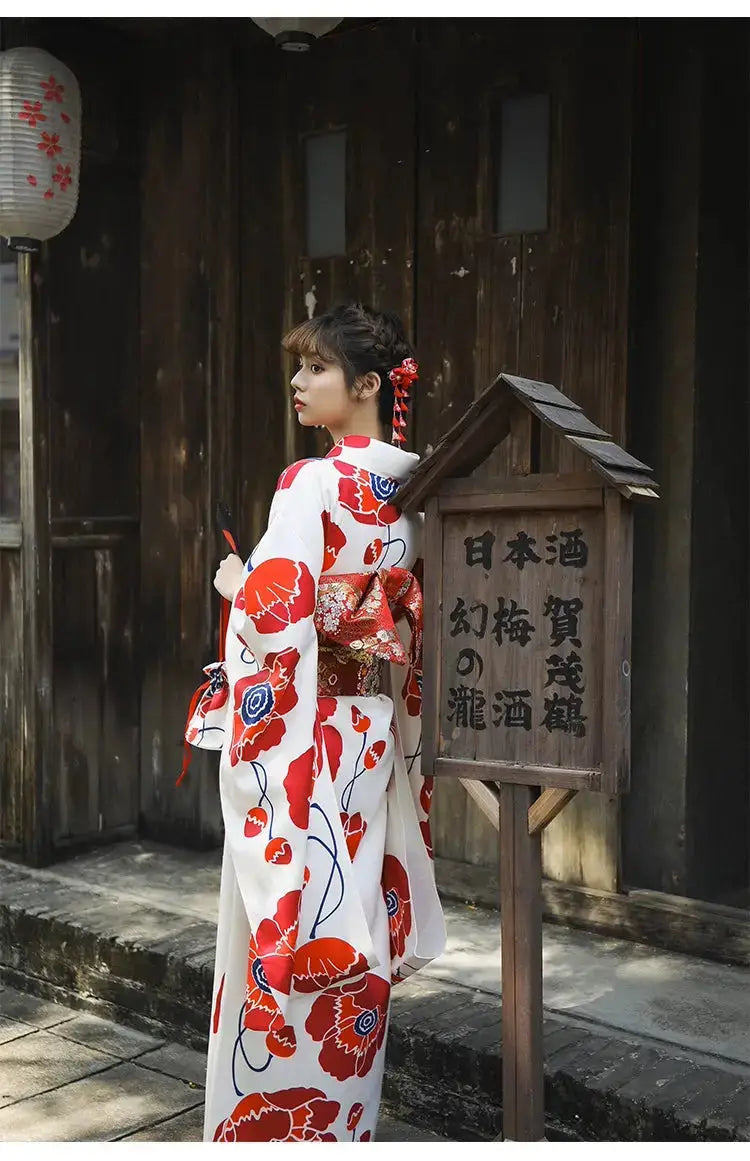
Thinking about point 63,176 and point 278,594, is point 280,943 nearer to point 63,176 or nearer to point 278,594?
point 278,594

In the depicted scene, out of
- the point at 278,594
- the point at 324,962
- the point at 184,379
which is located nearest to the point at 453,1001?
the point at 324,962

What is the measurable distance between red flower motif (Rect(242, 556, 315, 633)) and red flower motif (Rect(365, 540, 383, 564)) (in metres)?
0.22

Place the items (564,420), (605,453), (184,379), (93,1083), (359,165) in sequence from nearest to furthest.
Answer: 1. (605,453)
2. (564,420)
3. (93,1083)
4. (359,165)
5. (184,379)

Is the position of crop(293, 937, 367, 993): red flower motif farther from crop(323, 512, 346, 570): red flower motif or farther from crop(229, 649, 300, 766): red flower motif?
crop(323, 512, 346, 570): red flower motif

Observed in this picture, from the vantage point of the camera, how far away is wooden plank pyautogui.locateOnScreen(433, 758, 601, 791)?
307 cm

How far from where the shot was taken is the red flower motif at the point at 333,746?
11.3 ft

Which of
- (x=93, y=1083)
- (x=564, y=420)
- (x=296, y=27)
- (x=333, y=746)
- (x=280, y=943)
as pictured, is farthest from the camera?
(x=93, y=1083)

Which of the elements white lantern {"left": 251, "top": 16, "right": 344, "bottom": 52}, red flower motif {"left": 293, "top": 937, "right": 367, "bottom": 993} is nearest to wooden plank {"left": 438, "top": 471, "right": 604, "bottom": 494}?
red flower motif {"left": 293, "top": 937, "right": 367, "bottom": 993}

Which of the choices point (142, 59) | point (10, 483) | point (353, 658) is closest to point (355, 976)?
point (353, 658)

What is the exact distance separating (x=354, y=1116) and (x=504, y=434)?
6.13ft

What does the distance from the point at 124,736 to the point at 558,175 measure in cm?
319

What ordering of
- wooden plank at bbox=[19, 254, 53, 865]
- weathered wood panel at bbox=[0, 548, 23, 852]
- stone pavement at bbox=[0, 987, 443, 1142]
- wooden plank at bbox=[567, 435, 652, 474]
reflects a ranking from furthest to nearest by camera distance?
weathered wood panel at bbox=[0, 548, 23, 852] < wooden plank at bbox=[19, 254, 53, 865] < stone pavement at bbox=[0, 987, 443, 1142] < wooden plank at bbox=[567, 435, 652, 474]

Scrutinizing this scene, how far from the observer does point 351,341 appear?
3.51 m

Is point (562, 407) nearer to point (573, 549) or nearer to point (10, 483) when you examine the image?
point (573, 549)
